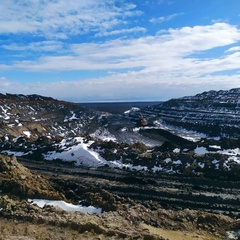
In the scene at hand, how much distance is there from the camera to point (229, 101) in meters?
80.2

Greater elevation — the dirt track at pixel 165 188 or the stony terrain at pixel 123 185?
the stony terrain at pixel 123 185

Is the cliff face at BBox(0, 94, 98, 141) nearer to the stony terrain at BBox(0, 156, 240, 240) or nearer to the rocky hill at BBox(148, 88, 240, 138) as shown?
the rocky hill at BBox(148, 88, 240, 138)

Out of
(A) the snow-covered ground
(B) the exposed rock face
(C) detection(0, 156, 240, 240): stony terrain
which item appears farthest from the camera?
(B) the exposed rock face

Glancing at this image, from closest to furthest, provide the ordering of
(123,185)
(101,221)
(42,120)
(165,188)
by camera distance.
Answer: (101,221) < (165,188) < (123,185) < (42,120)

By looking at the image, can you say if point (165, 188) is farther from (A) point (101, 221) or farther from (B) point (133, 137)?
(B) point (133, 137)

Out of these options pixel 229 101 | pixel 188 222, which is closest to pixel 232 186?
pixel 188 222

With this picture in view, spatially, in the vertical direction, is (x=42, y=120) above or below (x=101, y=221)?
above

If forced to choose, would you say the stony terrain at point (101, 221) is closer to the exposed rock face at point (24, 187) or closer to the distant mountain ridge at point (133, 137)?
the exposed rock face at point (24, 187)

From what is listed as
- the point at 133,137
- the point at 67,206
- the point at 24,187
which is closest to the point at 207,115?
the point at 133,137

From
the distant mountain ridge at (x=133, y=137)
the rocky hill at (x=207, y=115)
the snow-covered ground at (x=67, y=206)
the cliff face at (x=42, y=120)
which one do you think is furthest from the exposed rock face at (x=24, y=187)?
the rocky hill at (x=207, y=115)

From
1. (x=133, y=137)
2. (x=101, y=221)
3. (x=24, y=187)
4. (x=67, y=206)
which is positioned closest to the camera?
(x=101, y=221)

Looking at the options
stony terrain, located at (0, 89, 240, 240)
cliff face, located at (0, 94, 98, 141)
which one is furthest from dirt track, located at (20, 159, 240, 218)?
cliff face, located at (0, 94, 98, 141)

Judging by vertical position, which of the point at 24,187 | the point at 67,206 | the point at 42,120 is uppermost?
the point at 42,120

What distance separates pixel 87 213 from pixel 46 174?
15293 millimetres
